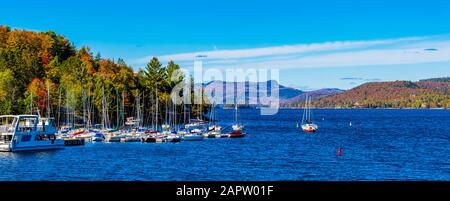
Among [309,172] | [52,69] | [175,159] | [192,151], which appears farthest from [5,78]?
[309,172]

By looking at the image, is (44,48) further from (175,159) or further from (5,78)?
(175,159)

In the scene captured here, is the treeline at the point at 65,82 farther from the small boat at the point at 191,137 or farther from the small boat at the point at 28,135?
the small boat at the point at 28,135

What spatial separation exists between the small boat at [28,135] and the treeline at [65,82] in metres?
24.0

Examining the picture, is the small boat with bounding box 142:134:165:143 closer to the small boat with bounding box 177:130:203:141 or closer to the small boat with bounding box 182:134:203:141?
the small boat with bounding box 177:130:203:141

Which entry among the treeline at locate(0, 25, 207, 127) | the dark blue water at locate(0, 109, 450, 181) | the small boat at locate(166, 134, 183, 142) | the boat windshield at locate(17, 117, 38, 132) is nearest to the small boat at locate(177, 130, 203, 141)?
the small boat at locate(166, 134, 183, 142)

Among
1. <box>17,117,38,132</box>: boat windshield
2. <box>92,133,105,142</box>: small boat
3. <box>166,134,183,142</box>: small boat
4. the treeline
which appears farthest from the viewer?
the treeline

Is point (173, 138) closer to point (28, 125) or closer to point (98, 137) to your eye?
point (98, 137)

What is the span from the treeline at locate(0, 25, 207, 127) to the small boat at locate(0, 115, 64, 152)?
2395cm

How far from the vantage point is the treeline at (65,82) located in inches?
4070

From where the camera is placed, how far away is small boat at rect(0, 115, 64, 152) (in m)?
66.1

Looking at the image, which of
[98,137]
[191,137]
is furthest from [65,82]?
[191,137]

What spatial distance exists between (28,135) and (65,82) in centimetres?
4877

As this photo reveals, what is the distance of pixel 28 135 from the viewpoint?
68.1m
